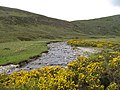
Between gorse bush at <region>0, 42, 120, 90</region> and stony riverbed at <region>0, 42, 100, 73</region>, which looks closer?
gorse bush at <region>0, 42, 120, 90</region>

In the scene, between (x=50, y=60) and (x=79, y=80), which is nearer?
(x=79, y=80)

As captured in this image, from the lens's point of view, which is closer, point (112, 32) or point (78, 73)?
point (78, 73)

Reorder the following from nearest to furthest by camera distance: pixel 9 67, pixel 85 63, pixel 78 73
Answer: pixel 78 73 → pixel 85 63 → pixel 9 67

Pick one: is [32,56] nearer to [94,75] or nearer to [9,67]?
[9,67]

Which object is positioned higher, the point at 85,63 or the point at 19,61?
the point at 85,63

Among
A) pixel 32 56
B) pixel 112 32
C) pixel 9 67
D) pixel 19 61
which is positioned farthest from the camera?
pixel 112 32

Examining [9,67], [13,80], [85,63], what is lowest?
[9,67]

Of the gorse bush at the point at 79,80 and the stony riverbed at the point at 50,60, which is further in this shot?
the stony riverbed at the point at 50,60

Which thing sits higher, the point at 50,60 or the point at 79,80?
the point at 79,80

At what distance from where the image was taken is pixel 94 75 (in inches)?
438

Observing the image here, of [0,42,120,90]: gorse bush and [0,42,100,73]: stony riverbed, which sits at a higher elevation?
[0,42,120,90]: gorse bush

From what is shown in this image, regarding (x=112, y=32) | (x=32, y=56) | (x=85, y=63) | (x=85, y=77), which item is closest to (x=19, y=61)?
(x=32, y=56)

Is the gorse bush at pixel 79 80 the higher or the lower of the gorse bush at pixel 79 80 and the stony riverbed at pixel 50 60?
the higher

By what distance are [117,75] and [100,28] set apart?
153 m
